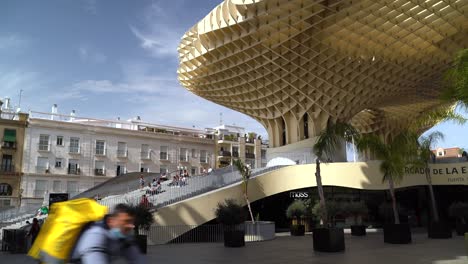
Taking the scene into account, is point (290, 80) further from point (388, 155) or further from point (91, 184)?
point (91, 184)

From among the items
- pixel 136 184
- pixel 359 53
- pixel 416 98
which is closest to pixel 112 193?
pixel 136 184

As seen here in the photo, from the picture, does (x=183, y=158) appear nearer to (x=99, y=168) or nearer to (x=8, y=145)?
(x=99, y=168)

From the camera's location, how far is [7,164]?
48.8 meters

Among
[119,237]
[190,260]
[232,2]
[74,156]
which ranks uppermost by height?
[232,2]

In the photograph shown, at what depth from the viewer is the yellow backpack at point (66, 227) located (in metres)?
4.32

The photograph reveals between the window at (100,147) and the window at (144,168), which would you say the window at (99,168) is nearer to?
the window at (100,147)

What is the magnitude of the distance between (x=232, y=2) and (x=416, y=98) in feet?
108

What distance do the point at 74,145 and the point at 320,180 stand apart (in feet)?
143

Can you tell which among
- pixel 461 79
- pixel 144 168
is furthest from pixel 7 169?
pixel 461 79

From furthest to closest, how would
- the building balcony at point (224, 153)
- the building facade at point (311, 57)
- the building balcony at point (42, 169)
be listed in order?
Result: the building balcony at point (224, 153), the building balcony at point (42, 169), the building facade at point (311, 57)

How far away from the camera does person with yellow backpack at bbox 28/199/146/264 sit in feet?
14.2

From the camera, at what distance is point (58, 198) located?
27.0 m

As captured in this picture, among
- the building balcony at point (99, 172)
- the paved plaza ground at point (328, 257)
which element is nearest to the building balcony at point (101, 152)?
the building balcony at point (99, 172)

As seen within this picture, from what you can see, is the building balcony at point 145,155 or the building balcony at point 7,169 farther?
the building balcony at point 145,155
